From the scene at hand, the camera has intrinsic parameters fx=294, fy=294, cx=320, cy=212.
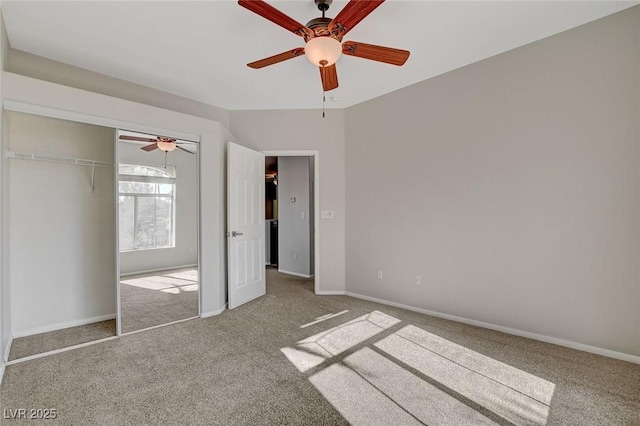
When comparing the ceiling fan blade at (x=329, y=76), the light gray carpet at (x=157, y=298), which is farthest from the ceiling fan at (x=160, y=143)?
the ceiling fan blade at (x=329, y=76)

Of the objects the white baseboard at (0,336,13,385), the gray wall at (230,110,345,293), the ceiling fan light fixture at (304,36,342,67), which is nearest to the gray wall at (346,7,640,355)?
the gray wall at (230,110,345,293)

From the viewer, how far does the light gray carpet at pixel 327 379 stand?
5.83 feet

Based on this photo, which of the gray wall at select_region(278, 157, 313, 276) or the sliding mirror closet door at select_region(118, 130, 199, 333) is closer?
the sliding mirror closet door at select_region(118, 130, 199, 333)

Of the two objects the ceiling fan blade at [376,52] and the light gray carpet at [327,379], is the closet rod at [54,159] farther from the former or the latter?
the ceiling fan blade at [376,52]

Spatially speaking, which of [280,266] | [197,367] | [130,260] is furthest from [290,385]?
[280,266]

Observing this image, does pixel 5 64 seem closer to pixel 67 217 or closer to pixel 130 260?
pixel 67 217

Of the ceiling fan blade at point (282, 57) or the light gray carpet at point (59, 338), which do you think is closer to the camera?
the ceiling fan blade at point (282, 57)

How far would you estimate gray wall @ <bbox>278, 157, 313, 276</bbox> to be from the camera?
572 centimetres

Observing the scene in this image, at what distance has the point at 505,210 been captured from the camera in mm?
2959

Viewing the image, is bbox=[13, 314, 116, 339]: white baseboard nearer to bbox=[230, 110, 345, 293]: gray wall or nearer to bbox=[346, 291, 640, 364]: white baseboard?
bbox=[230, 110, 345, 293]: gray wall

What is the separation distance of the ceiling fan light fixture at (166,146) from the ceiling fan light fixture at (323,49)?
2043 mm

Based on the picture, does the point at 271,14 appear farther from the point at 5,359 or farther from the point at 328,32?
the point at 5,359

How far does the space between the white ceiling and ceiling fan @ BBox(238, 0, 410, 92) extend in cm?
35

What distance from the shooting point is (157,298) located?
3.43 metres
